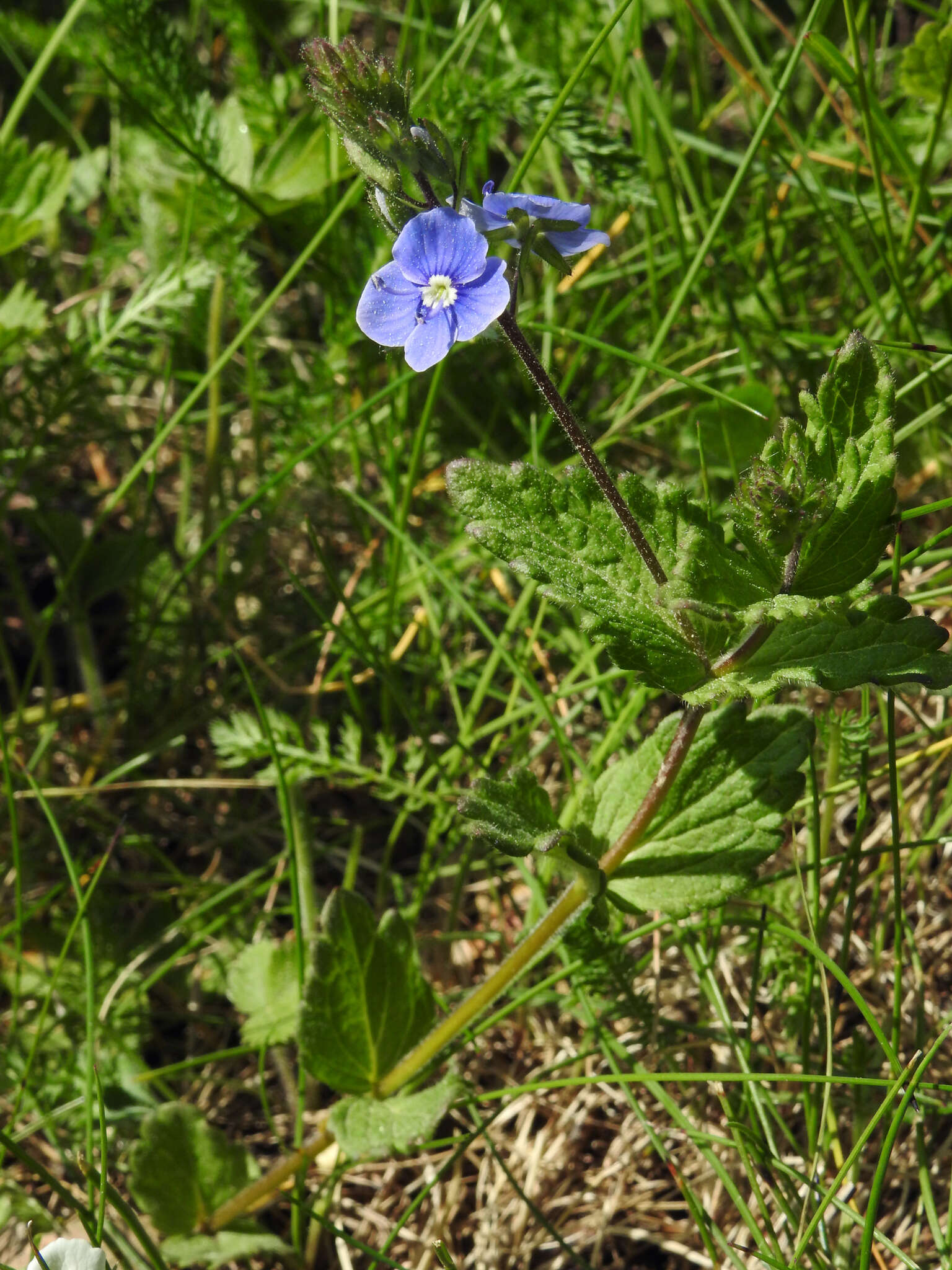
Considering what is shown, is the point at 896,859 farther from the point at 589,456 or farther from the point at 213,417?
the point at 213,417

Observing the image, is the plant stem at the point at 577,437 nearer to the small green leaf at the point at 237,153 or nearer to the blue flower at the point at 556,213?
the blue flower at the point at 556,213

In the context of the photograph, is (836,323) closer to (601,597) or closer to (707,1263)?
(601,597)

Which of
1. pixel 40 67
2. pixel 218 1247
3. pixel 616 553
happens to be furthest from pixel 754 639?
pixel 40 67

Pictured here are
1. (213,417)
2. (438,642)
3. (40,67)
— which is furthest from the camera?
(213,417)

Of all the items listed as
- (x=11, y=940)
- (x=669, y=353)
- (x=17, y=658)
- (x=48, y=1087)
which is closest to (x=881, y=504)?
(x=669, y=353)

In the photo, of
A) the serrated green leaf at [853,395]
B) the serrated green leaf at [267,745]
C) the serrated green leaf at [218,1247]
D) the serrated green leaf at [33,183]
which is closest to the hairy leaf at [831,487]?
the serrated green leaf at [853,395]

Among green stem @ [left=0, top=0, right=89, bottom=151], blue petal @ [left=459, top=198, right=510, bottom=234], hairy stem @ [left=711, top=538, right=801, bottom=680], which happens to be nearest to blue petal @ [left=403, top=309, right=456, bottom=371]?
blue petal @ [left=459, top=198, right=510, bottom=234]

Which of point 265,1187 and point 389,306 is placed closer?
point 389,306

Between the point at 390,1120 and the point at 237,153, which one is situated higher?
the point at 237,153
